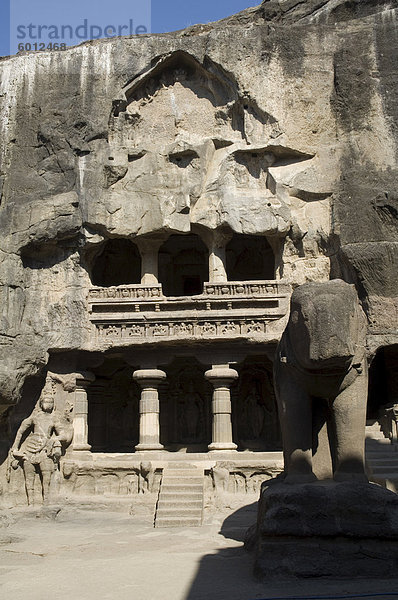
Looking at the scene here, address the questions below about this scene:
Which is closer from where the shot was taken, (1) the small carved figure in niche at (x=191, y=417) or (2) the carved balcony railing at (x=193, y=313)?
(2) the carved balcony railing at (x=193, y=313)

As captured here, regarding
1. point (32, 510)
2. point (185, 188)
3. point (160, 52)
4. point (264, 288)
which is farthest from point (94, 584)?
point (160, 52)

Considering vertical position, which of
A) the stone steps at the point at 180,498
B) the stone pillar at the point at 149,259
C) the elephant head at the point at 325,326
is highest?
the stone pillar at the point at 149,259

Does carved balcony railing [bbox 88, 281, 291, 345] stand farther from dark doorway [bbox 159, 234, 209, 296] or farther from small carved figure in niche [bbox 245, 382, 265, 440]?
dark doorway [bbox 159, 234, 209, 296]

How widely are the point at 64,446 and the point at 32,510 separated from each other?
169cm

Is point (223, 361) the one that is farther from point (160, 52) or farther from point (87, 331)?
point (160, 52)

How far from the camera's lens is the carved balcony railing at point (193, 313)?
13523 mm

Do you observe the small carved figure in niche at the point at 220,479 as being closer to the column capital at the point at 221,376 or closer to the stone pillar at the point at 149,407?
the stone pillar at the point at 149,407

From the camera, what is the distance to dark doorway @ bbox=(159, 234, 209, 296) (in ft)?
57.4

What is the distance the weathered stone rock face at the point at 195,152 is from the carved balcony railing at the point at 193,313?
0.49 meters

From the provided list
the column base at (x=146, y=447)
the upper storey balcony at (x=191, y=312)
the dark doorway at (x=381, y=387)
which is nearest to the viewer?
the dark doorway at (x=381, y=387)

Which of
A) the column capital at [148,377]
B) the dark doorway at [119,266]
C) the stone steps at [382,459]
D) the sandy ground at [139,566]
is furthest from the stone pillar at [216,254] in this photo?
the sandy ground at [139,566]

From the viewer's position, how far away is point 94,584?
4945 millimetres

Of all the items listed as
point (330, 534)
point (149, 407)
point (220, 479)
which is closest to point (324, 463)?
point (330, 534)

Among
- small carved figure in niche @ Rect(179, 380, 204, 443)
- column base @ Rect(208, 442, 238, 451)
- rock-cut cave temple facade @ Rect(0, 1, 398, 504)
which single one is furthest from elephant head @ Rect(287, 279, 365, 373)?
small carved figure in niche @ Rect(179, 380, 204, 443)
